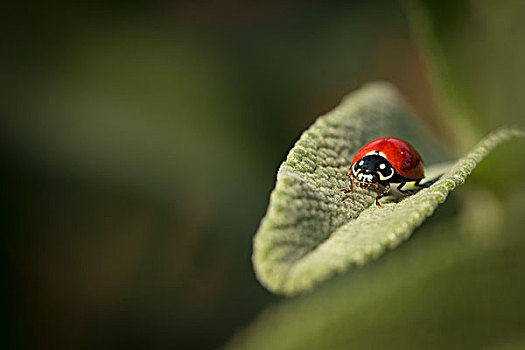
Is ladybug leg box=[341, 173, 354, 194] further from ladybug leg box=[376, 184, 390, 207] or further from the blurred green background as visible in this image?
the blurred green background

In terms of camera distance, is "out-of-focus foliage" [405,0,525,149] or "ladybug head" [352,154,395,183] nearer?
"ladybug head" [352,154,395,183]

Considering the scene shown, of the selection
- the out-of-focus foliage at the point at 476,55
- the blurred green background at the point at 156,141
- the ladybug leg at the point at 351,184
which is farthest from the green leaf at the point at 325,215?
the blurred green background at the point at 156,141

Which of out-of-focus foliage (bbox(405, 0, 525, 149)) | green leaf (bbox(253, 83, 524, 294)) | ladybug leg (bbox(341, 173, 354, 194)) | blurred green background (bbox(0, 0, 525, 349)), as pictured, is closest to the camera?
green leaf (bbox(253, 83, 524, 294))

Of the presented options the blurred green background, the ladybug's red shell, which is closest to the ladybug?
the ladybug's red shell

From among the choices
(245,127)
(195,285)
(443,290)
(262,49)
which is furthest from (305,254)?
(262,49)

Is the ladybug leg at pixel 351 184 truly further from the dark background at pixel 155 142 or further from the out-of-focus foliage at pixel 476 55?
the dark background at pixel 155 142

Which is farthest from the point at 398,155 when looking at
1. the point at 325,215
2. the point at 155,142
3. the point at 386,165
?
the point at 155,142

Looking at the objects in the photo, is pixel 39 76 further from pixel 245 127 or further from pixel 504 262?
pixel 504 262

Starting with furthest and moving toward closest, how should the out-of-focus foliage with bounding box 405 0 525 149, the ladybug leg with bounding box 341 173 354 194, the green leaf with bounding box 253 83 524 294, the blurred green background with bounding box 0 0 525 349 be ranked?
1. the blurred green background with bounding box 0 0 525 349
2. the out-of-focus foliage with bounding box 405 0 525 149
3. the ladybug leg with bounding box 341 173 354 194
4. the green leaf with bounding box 253 83 524 294

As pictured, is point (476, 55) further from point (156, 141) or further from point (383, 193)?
point (156, 141)
